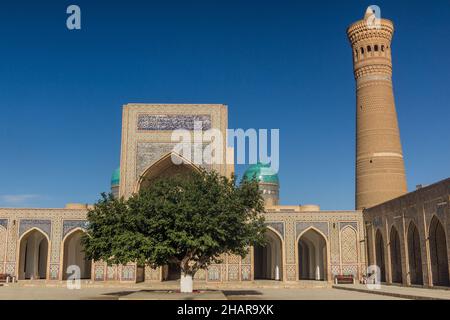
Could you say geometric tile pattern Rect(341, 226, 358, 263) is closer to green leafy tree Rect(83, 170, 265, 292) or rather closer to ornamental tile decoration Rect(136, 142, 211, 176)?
ornamental tile decoration Rect(136, 142, 211, 176)

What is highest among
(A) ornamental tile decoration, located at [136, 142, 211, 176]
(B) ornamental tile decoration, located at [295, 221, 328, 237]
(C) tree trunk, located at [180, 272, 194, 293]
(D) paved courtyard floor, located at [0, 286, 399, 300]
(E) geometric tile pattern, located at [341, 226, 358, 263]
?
(A) ornamental tile decoration, located at [136, 142, 211, 176]

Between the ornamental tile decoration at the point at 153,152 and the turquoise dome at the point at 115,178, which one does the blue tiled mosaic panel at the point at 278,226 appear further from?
the turquoise dome at the point at 115,178

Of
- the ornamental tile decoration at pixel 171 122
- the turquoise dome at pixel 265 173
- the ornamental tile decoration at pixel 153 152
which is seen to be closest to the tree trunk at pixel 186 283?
the ornamental tile decoration at pixel 153 152

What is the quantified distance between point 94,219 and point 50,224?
9280mm

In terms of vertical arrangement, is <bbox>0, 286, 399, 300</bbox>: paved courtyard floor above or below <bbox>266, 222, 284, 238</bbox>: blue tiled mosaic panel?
below

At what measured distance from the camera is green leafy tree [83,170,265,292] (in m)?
13.7

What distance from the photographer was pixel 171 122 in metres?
24.2

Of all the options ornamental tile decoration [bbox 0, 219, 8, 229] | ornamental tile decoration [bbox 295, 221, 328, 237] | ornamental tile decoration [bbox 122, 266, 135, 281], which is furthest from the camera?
ornamental tile decoration [bbox 295, 221, 328, 237]

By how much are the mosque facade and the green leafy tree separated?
7.19 meters

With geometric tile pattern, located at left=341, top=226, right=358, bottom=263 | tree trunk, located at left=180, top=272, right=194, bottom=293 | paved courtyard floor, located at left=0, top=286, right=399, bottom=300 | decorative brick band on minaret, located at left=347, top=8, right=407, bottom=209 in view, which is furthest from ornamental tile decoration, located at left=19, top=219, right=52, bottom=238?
decorative brick band on minaret, located at left=347, top=8, right=407, bottom=209

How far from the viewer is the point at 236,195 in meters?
15.0

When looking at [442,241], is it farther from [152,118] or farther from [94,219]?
[152,118]

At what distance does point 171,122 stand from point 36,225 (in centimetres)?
716
